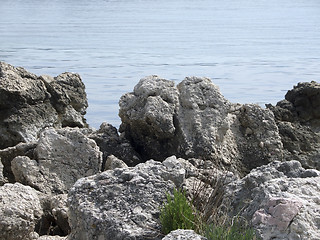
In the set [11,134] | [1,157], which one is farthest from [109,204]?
[11,134]

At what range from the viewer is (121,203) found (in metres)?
4.73

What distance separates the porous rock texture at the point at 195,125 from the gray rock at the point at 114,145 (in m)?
0.17

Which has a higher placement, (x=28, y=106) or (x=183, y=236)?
(x=28, y=106)

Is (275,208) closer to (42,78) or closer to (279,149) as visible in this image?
(279,149)

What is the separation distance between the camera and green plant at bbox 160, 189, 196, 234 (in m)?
4.48

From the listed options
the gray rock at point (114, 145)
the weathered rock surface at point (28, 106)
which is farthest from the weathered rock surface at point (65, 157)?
the weathered rock surface at point (28, 106)

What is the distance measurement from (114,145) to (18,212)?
2534mm

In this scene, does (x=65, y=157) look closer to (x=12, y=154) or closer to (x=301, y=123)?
(x=12, y=154)

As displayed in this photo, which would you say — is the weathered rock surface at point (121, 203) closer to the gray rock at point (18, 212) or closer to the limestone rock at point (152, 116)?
the gray rock at point (18, 212)

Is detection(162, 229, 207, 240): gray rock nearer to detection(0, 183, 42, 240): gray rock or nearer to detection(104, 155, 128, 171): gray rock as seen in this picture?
detection(0, 183, 42, 240): gray rock

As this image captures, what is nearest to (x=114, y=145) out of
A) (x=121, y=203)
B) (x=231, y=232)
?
(x=121, y=203)

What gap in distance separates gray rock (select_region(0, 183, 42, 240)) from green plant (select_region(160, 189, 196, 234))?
51.3 inches

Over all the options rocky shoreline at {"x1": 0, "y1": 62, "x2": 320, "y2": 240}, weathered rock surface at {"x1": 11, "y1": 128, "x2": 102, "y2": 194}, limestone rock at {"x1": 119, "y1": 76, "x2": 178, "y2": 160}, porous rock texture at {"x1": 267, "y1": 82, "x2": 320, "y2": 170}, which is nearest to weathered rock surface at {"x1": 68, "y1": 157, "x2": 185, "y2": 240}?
rocky shoreline at {"x1": 0, "y1": 62, "x2": 320, "y2": 240}

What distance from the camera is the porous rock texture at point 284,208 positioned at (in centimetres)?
385
